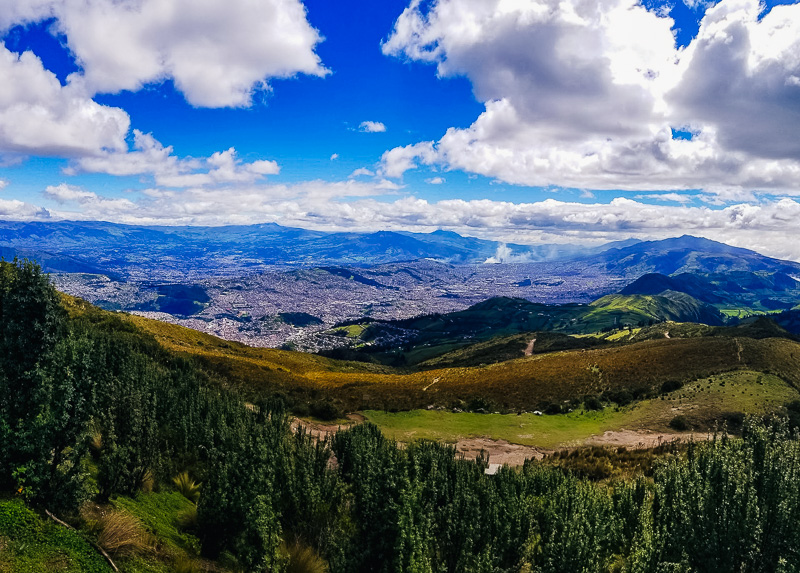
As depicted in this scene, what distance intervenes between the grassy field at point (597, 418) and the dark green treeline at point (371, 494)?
14842 millimetres

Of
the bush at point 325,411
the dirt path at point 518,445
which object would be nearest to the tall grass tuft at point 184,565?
the dirt path at point 518,445

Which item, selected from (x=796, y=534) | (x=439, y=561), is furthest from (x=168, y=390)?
(x=796, y=534)

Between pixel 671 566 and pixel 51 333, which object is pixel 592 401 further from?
pixel 51 333

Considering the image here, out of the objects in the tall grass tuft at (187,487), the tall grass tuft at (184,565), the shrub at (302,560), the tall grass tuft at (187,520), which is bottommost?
the tall grass tuft at (187,487)

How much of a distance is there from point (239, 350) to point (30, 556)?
6569 cm

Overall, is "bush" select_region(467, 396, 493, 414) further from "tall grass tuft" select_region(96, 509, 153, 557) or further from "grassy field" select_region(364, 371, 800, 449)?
"tall grass tuft" select_region(96, 509, 153, 557)

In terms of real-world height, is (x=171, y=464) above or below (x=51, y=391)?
below

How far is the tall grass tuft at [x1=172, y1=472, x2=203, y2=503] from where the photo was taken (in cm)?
1672

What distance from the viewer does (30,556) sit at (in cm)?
903

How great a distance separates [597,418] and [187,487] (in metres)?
31.6

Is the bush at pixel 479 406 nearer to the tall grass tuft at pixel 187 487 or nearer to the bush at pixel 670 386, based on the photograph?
the bush at pixel 670 386

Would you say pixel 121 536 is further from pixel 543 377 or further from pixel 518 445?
pixel 543 377

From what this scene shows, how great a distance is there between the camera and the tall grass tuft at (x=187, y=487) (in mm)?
16719

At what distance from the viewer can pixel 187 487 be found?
55.4 feet
